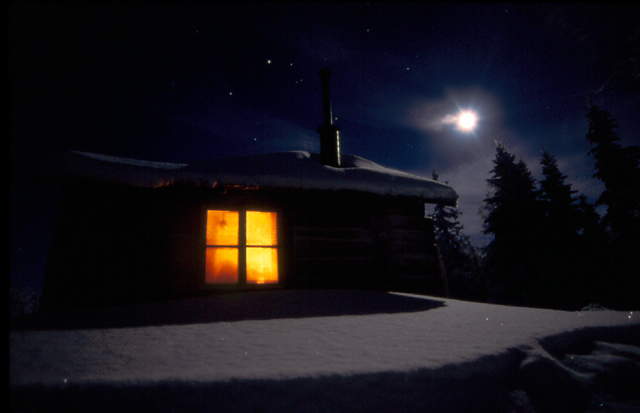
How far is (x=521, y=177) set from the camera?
631 inches

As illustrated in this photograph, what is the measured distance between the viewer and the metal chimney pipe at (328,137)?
6.44 metres

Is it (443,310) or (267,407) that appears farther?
(443,310)

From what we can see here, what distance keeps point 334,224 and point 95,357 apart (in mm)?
4146

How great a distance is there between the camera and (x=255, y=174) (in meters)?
4.72

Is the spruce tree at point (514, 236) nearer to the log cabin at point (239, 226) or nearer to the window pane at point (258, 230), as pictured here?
the log cabin at point (239, 226)

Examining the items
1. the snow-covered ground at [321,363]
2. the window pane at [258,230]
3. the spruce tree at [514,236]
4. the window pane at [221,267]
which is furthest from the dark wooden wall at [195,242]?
the spruce tree at [514,236]

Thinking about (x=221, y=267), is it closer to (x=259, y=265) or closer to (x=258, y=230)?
(x=259, y=265)

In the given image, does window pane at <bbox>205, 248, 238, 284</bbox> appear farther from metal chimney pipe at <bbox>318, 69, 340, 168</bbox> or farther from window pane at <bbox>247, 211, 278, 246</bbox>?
metal chimney pipe at <bbox>318, 69, 340, 168</bbox>

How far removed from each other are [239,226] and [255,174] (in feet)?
3.58

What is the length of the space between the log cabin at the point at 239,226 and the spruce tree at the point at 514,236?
1169 centimetres

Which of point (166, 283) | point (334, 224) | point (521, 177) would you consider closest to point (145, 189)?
point (166, 283)

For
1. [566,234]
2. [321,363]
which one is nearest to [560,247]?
[566,234]

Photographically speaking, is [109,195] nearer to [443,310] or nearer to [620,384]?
[443,310]

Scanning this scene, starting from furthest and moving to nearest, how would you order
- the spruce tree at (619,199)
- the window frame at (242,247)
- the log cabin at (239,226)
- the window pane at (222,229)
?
1. the spruce tree at (619,199)
2. the window pane at (222,229)
3. the window frame at (242,247)
4. the log cabin at (239,226)
